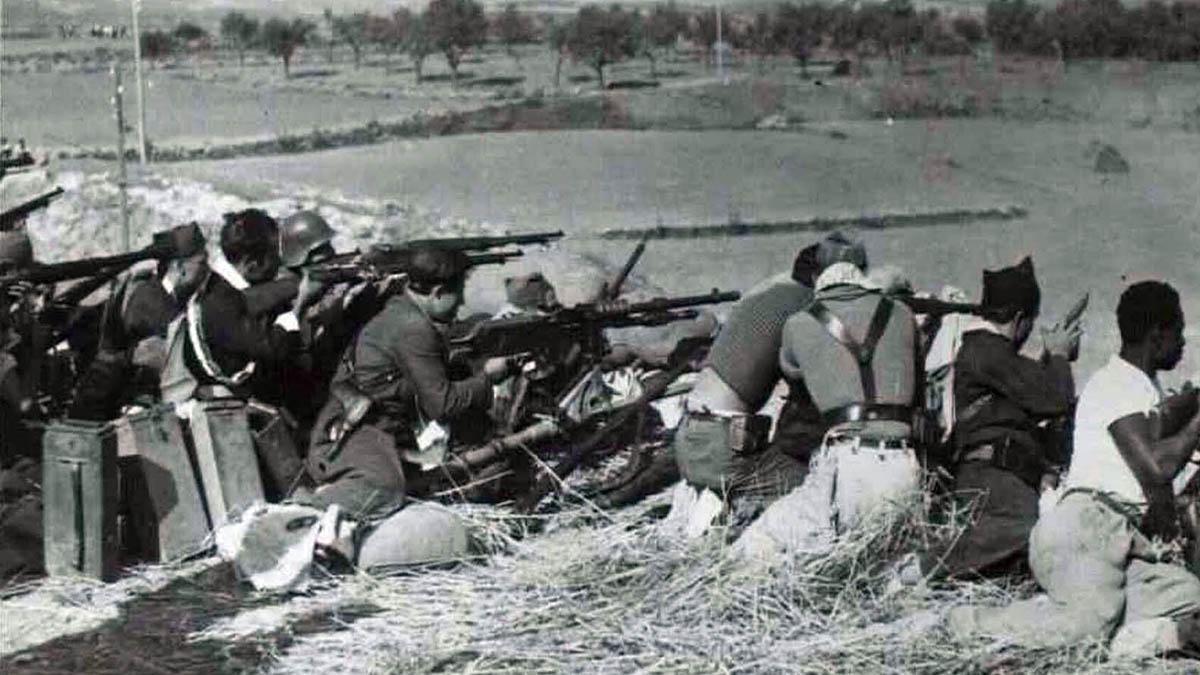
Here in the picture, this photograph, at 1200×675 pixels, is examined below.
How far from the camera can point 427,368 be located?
6.82 m

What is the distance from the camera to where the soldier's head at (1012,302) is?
20.4 feet

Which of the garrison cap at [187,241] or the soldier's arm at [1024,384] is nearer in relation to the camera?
the soldier's arm at [1024,384]

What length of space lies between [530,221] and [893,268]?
11.2 metres

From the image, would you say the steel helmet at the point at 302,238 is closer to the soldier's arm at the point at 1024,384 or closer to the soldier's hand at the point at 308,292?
the soldier's hand at the point at 308,292

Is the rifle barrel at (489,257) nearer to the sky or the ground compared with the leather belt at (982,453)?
nearer to the sky

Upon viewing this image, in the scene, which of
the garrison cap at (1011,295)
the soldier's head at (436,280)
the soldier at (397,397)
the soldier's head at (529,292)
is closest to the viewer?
the garrison cap at (1011,295)

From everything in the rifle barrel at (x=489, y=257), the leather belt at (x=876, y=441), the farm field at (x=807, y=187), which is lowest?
the farm field at (x=807, y=187)

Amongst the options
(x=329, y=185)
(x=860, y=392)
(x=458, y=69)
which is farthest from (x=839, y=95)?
(x=860, y=392)

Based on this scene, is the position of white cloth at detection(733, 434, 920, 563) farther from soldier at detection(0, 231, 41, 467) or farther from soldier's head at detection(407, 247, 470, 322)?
soldier at detection(0, 231, 41, 467)

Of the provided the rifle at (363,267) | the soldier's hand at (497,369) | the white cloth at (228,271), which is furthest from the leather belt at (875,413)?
the white cloth at (228,271)

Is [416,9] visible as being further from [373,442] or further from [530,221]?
[373,442]

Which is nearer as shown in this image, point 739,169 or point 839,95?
point 739,169

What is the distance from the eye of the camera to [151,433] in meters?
6.62

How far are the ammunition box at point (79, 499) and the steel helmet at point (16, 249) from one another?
7.47ft
